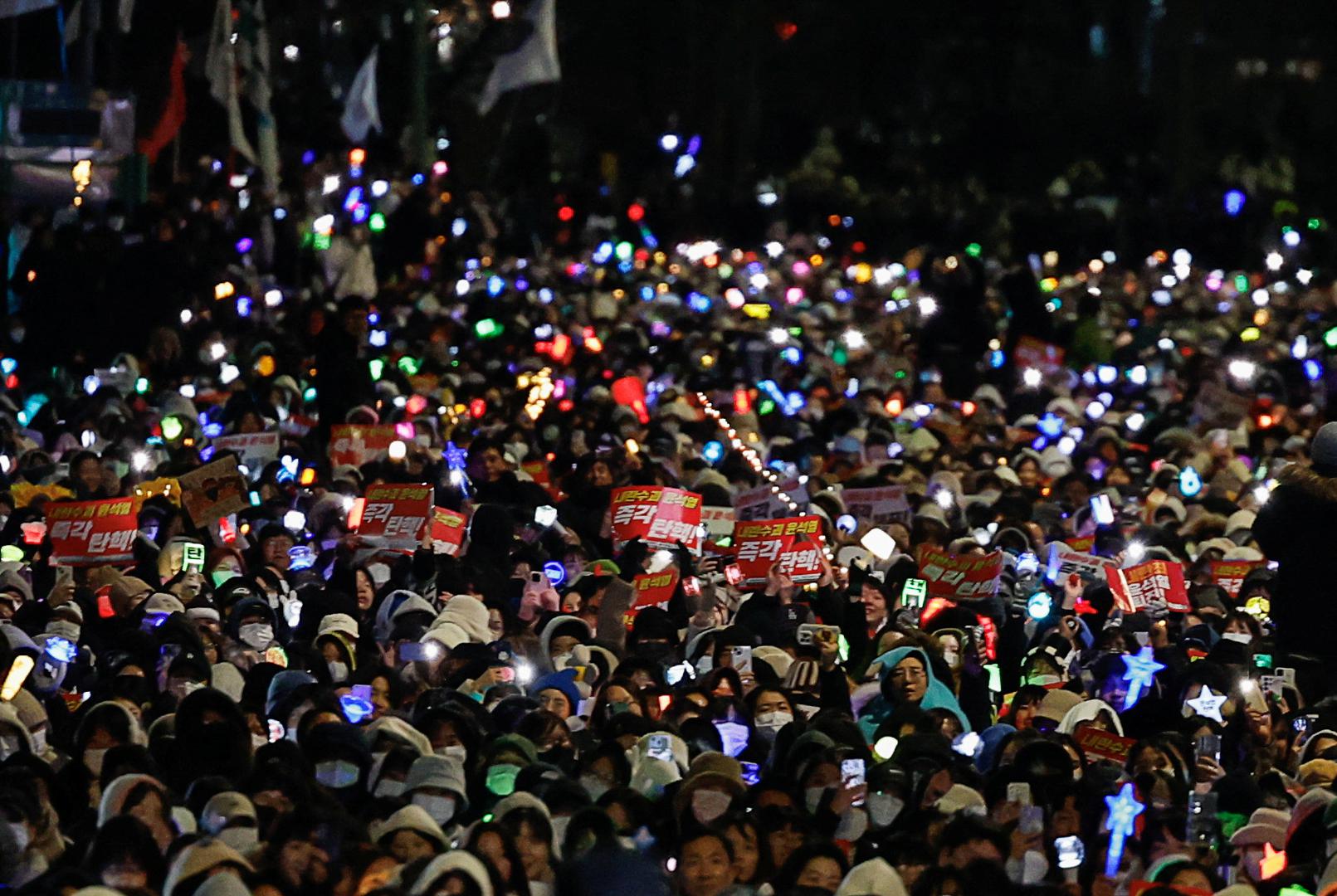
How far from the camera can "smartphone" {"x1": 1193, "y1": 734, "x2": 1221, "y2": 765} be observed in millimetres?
11312

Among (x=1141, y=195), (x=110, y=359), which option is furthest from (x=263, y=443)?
(x=1141, y=195)

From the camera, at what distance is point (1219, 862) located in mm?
10164

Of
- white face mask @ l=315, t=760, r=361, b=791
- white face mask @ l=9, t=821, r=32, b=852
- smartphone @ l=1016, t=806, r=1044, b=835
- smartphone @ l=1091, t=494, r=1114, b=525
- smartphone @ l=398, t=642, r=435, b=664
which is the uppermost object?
white face mask @ l=9, t=821, r=32, b=852

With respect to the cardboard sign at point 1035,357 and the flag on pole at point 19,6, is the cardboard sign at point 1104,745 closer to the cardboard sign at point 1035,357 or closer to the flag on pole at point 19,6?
the cardboard sign at point 1035,357

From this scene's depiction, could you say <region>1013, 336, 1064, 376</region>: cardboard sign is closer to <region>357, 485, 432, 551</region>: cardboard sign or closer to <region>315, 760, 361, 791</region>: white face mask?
<region>357, 485, 432, 551</region>: cardboard sign

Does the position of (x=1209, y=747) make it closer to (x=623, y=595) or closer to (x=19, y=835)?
(x=623, y=595)

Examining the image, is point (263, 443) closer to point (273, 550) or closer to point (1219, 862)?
point (273, 550)

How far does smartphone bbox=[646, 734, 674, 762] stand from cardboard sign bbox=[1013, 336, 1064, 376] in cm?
→ 1387

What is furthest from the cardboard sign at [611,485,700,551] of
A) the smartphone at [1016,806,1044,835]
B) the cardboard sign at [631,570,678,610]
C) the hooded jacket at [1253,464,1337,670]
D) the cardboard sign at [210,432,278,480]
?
the smartphone at [1016,806,1044,835]

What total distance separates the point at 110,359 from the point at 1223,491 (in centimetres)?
770

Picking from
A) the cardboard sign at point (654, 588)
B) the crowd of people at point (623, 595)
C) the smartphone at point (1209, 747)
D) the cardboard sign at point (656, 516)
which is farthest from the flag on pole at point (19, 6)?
the smartphone at point (1209, 747)

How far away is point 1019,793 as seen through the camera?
10344 mm

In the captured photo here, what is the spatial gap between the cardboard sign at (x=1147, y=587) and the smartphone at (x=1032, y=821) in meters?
4.32

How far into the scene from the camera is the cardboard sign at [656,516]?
15.3 meters
